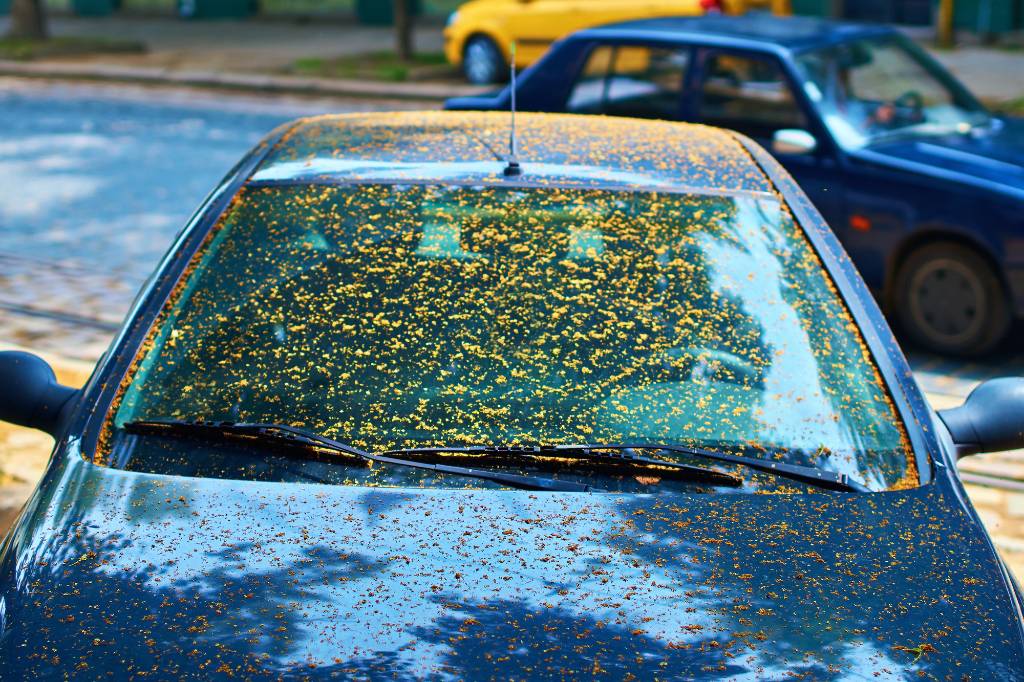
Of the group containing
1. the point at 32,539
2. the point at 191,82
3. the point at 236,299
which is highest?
the point at 236,299

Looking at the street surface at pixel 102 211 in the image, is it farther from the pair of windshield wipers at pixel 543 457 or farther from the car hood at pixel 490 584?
the car hood at pixel 490 584

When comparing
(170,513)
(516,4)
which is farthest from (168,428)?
(516,4)

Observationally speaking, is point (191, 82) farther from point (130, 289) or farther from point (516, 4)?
point (130, 289)

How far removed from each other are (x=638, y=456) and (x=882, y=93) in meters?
5.64

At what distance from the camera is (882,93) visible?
797 cm

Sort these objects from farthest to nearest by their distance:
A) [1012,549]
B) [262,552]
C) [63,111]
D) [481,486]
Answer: [63,111], [1012,549], [481,486], [262,552]

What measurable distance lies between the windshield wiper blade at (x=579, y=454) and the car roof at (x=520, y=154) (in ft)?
2.81

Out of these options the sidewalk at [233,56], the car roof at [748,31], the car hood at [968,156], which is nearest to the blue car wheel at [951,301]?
the car hood at [968,156]

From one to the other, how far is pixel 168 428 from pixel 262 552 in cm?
55

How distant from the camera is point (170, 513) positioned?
2.62 metres

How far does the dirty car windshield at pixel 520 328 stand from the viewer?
2.96 meters

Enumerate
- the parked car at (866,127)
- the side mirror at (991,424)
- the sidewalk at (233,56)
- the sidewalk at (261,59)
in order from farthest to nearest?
the sidewalk at (233,56), the sidewalk at (261,59), the parked car at (866,127), the side mirror at (991,424)

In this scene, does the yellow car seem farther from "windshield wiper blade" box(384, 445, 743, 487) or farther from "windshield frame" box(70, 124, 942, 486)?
"windshield wiper blade" box(384, 445, 743, 487)

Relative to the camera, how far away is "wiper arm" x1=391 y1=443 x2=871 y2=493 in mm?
2807
